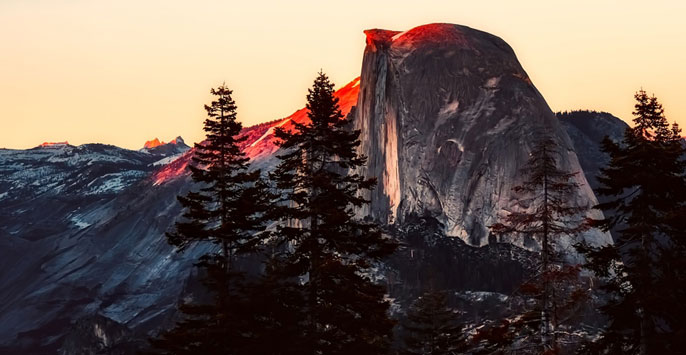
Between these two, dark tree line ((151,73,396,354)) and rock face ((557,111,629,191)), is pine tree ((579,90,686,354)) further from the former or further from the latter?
rock face ((557,111,629,191))

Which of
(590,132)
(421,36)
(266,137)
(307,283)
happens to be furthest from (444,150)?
(590,132)

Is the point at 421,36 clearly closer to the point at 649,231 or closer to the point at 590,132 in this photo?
the point at 590,132

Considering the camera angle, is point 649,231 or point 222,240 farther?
point 222,240

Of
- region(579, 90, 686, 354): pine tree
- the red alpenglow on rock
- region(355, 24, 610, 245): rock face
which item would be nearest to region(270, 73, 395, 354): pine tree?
region(579, 90, 686, 354): pine tree

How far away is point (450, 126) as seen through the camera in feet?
349

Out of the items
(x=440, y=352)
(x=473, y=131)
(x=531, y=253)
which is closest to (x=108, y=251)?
(x=473, y=131)

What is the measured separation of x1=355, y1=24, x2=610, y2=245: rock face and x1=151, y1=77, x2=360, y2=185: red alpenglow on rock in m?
8.47

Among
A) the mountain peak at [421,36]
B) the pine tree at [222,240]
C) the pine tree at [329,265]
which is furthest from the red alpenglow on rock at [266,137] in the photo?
the pine tree at [329,265]

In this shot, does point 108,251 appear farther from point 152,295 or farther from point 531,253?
point 531,253

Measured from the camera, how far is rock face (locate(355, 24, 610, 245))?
331 feet

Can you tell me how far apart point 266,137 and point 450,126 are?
6508 centimetres

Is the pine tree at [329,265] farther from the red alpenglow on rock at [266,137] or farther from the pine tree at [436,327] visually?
the red alpenglow on rock at [266,137]

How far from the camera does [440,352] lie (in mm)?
59781

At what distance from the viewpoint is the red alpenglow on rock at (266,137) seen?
14375 centimetres
